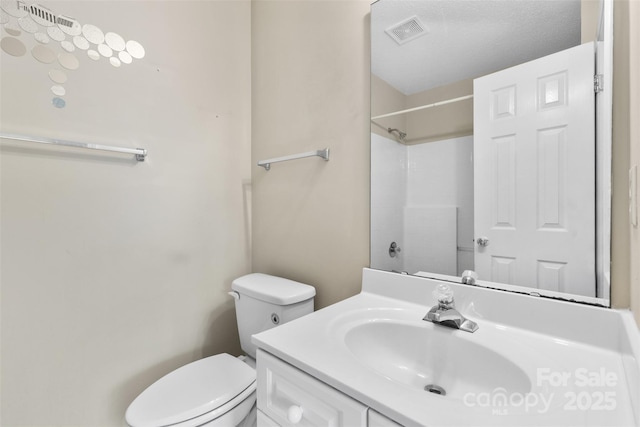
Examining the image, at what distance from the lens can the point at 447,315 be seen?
2.55ft

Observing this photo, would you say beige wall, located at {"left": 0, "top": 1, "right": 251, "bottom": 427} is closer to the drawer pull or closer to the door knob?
the drawer pull

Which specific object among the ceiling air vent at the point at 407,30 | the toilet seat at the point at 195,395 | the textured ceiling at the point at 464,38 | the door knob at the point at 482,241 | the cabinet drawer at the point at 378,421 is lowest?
the toilet seat at the point at 195,395

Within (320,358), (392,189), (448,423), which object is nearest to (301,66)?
(392,189)

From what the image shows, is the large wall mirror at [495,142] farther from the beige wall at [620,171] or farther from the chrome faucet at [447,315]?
the chrome faucet at [447,315]

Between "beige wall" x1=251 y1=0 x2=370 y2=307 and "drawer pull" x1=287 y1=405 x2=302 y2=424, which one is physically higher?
"beige wall" x1=251 y1=0 x2=370 y2=307

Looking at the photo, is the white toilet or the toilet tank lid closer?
the white toilet

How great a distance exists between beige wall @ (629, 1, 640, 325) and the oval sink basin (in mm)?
289

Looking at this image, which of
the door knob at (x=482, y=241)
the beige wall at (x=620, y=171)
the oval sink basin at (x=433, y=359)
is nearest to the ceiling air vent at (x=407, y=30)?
the beige wall at (x=620, y=171)

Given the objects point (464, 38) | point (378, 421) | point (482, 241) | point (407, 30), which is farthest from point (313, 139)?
point (378, 421)

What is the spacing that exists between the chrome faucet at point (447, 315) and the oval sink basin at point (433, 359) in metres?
0.02

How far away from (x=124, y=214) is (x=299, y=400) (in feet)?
3.41

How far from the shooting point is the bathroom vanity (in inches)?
18.4

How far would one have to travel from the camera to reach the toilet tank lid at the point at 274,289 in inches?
45.6

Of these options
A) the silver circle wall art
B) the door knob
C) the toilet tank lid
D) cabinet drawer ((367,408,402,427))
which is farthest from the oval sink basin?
the silver circle wall art
